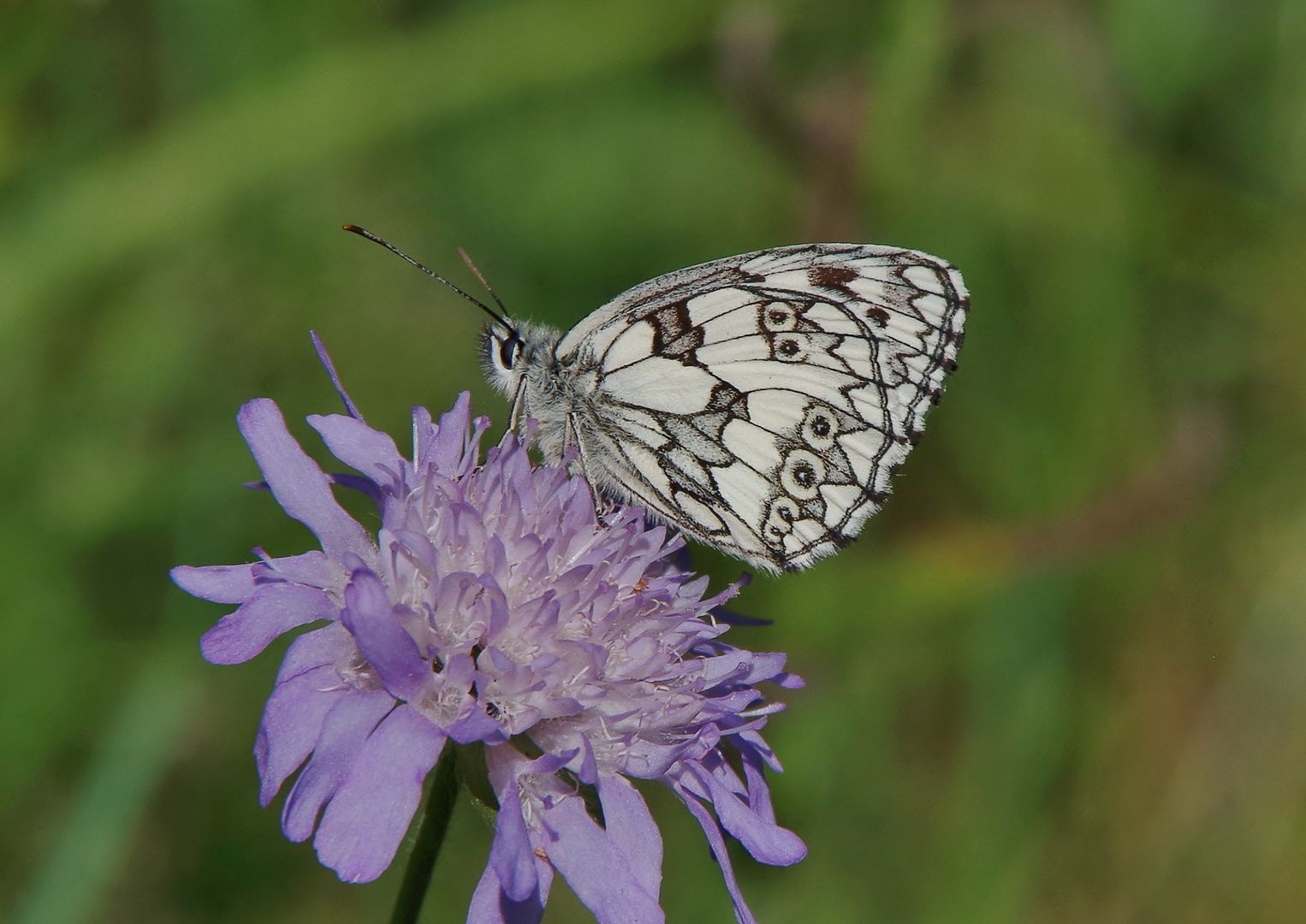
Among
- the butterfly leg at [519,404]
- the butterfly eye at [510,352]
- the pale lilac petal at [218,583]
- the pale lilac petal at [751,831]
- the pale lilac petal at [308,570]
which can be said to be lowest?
the pale lilac petal at [751,831]

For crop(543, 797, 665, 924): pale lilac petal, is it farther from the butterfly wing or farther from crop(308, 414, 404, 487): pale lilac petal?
the butterfly wing

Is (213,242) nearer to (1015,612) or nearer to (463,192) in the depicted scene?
(463,192)

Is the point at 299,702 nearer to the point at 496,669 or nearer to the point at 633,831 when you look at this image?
the point at 496,669

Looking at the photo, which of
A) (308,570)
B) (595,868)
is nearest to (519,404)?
(308,570)

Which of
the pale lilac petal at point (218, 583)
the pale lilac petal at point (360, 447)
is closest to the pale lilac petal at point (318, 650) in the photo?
the pale lilac petal at point (218, 583)

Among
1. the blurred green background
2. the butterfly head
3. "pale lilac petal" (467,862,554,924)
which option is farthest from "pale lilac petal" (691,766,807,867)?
the blurred green background

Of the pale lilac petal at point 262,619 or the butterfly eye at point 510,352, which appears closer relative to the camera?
the pale lilac petal at point 262,619

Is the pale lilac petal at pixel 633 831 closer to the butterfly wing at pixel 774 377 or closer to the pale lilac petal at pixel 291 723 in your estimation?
the pale lilac petal at pixel 291 723

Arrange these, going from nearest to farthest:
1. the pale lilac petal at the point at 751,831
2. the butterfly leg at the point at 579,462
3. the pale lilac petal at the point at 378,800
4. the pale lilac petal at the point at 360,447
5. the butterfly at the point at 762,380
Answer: the pale lilac petal at the point at 378,800, the pale lilac petal at the point at 751,831, the pale lilac petal at the point at 360,447, the butterfly leg at the point at 579,462, the butterfly at the point at 762,380
